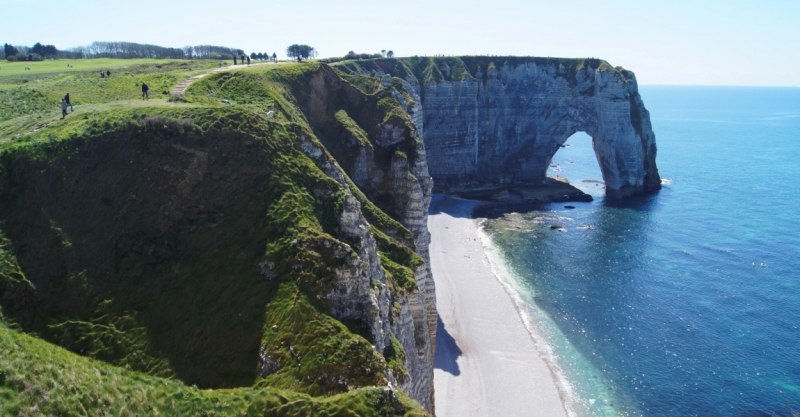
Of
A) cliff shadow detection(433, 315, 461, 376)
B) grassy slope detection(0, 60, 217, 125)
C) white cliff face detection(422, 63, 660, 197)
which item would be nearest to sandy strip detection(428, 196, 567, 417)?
cliff shadow detection(433, 315, 461, 376)

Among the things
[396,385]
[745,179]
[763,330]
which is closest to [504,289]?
[763,330]

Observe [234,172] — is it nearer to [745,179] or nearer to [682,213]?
[682,213]

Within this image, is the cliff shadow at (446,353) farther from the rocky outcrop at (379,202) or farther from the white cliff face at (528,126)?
the white cliff face at (528,126)

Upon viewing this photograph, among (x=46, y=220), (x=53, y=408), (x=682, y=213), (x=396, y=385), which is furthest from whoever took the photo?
(x=682, y=213)

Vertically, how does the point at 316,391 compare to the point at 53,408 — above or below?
below

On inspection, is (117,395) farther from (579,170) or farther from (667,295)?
(579,170)

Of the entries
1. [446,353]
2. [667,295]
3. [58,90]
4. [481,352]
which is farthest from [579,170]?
[58,90]

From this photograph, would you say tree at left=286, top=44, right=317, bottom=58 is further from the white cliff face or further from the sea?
the sea
